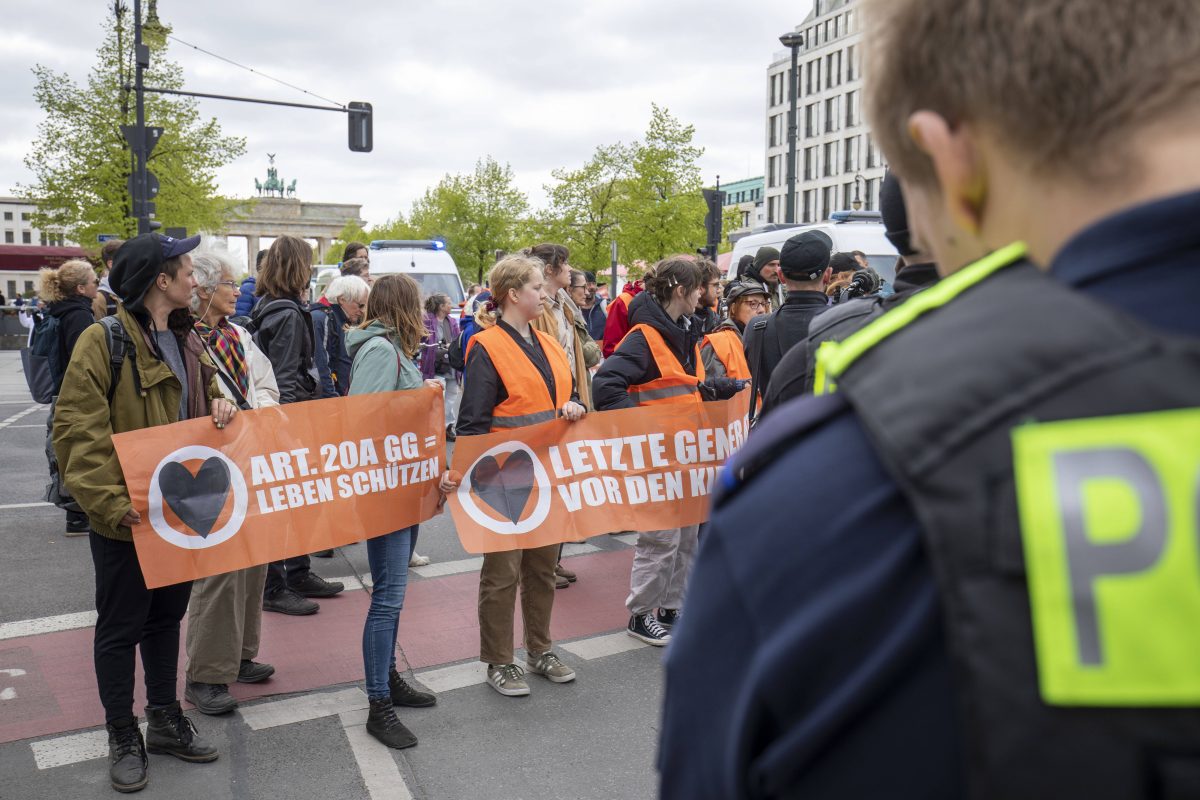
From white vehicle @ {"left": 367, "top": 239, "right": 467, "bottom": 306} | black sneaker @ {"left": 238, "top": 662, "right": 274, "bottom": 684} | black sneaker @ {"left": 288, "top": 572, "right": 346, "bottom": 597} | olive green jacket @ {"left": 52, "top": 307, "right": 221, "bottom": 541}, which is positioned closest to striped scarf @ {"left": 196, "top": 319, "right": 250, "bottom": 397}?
olive green jacket @ {"left": 52, "top": 307, "right": 221, "bottom": 541}

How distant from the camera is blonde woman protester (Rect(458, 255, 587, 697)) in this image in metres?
4.99

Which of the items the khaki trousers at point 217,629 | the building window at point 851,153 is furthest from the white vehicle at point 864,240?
the building window at point 851,153

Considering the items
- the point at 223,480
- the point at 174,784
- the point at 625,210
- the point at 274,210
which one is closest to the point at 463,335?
the point at 223,480

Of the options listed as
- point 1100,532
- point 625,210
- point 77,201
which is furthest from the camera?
point 625,210

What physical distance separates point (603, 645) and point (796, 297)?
2.30m

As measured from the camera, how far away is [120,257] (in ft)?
13.6

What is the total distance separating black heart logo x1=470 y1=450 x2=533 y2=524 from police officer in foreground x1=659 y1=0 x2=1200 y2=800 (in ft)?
13.7

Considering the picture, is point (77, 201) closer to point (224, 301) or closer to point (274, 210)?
point (224, 301)

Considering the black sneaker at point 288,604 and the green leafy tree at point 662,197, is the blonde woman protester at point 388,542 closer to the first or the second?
the black sneaker at point 288,604

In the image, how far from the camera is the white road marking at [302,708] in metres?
→ 4.63

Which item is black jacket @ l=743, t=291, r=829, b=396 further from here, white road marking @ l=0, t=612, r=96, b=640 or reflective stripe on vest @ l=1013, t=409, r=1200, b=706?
reflective stripe on vest @ l=1013, t=409, r=1200, b=706

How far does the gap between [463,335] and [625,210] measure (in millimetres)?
28430

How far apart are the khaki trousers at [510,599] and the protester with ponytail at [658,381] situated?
814 millimetres

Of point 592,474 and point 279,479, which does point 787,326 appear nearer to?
point 592,474
